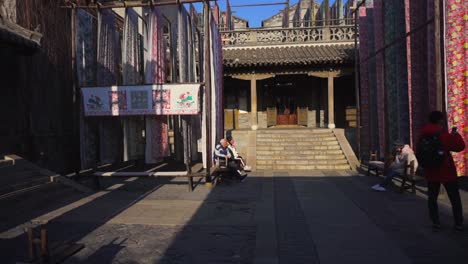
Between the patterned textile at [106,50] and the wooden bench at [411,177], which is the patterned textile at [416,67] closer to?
the wooden bench at [411,177]

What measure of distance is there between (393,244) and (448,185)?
1.25 metres

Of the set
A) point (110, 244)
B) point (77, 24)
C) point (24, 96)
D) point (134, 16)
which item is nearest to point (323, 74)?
point (134, 16)

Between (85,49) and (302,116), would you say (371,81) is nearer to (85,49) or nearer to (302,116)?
(302,116)

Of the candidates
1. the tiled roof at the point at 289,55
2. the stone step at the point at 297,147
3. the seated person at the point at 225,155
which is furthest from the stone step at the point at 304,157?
the tiled roof at the point at 289,55

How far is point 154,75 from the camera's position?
842 centimetres

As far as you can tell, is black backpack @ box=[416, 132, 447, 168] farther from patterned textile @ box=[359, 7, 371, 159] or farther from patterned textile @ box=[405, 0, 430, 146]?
patterned textile @ box=[359, 7, 371, 159]

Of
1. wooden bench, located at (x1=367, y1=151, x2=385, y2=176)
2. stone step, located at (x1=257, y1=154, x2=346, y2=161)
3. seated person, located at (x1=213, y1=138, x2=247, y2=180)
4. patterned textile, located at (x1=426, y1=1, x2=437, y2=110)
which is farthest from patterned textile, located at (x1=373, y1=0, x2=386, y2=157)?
seated person, located at (x1=213, y1=138, x2=247, y2=180)

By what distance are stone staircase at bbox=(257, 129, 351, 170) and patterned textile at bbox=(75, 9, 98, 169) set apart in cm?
540

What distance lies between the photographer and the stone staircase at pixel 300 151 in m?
11.8

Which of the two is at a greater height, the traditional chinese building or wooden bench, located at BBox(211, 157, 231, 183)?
the traditional chinese building

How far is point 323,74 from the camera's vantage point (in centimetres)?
1531

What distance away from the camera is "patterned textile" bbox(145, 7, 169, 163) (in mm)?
8312

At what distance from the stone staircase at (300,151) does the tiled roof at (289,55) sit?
299cm

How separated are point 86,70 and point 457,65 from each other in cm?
808
